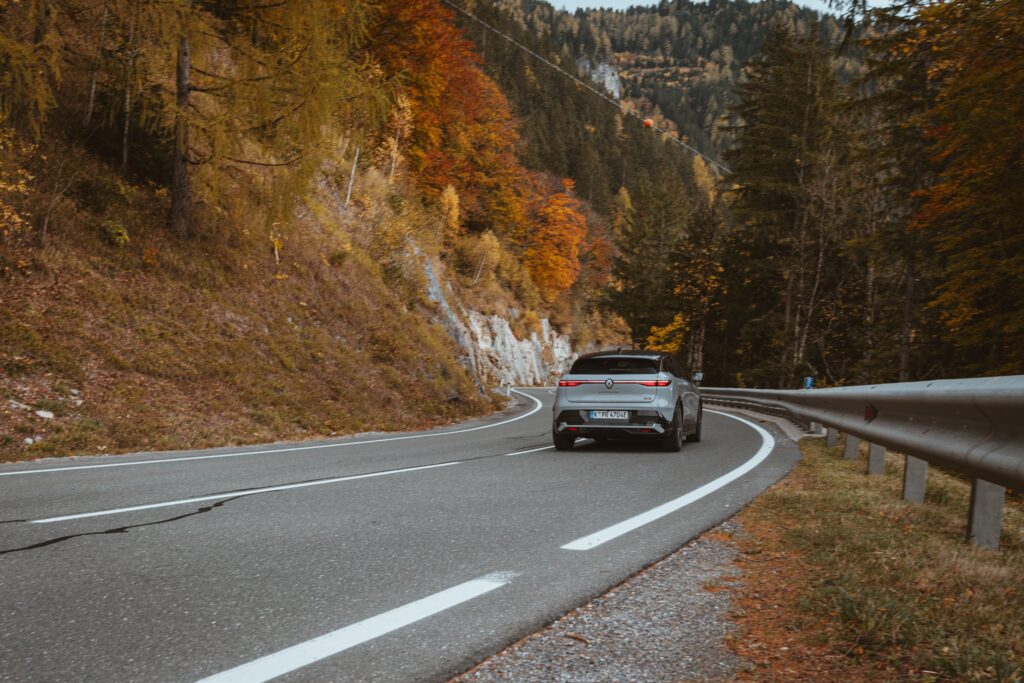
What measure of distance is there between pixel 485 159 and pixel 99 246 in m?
33.1

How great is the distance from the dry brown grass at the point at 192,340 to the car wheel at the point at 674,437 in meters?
7.05

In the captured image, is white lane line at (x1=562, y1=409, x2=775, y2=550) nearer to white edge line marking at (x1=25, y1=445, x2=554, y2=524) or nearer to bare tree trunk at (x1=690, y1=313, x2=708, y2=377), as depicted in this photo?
white edge line marking at (x1=25, y1=445, x2=554, y2=524)

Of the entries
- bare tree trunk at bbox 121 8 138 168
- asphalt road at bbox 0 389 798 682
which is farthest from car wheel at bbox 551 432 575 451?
bare tree trunk at bbox 121 8 138 168

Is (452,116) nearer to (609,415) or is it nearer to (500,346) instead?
(500,346)

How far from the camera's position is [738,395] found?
75.3 feet

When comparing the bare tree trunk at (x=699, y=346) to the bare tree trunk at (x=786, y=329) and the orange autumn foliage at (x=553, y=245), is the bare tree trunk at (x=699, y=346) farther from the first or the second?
the orange autumn foliage at (x=553, y=245)

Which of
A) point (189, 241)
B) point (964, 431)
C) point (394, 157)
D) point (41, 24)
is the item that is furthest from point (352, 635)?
point (394, 157)

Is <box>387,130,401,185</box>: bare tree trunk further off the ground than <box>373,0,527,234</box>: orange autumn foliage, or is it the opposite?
<box>373,0,527,234</box>: orange autumn foliage

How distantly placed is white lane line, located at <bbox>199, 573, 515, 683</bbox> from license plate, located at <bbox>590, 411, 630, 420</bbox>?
24.1 feet

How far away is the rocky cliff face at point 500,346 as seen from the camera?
97.8 ft

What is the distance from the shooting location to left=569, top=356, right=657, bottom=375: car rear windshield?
38.1 ft

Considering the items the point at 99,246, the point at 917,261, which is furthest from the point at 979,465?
the point at 917,261

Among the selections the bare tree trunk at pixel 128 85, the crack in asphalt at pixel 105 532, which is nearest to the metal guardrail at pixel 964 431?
the crack in asphalt at pixel 105 532

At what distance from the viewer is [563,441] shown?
1177cm
